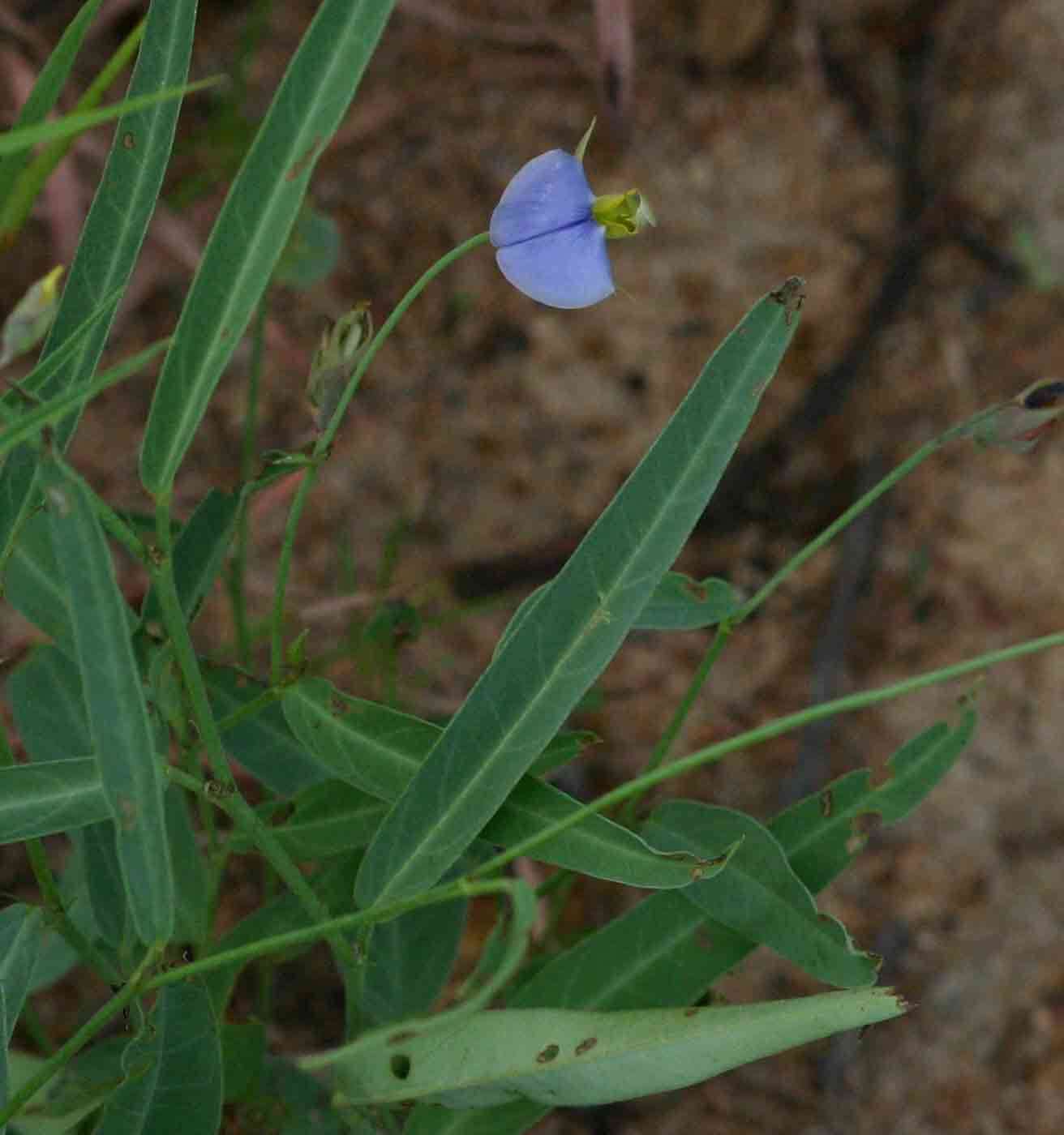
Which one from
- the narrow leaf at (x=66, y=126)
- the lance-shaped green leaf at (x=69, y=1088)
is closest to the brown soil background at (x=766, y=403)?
the lance-shaped green leaf at (x=69, y=1088)

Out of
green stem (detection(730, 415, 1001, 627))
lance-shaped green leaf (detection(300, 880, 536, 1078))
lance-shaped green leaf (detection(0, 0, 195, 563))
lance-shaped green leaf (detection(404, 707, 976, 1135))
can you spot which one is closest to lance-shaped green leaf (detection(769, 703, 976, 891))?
lance-shaped green leaf (detection(404, 707, 976, 1135))

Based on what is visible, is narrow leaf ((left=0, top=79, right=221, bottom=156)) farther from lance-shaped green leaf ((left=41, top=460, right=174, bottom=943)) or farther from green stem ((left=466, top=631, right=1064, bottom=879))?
green stem ((left=466, top=631, right=1064, bottom=879))

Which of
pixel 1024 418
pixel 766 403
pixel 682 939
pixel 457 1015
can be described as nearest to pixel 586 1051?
pixel 457 1015

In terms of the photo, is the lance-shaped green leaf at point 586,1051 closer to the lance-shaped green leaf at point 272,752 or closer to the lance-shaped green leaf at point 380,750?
the lance-shaped green leaf at point 380,750

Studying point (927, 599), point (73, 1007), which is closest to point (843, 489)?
point (927, 599)

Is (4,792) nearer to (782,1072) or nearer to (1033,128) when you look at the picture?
(782,1072)

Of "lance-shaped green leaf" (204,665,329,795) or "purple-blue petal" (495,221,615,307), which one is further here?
"lance-shaped green leaf" (204,665,329,795)
